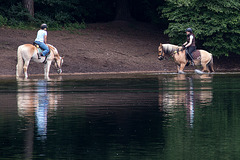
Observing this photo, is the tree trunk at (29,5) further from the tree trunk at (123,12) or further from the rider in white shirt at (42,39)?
the rider in white shirt at (42,39)

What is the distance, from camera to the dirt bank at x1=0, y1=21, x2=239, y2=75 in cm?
3564

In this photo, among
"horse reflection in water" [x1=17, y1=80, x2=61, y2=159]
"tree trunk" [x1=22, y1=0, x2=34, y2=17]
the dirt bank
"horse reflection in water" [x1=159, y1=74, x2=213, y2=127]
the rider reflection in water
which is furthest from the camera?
"tree trunk" [x1=22, y1=0, x2=34, y2=17]

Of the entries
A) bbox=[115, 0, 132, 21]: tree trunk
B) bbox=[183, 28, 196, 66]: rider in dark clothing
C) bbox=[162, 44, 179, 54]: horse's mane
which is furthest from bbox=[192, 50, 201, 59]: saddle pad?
bbox=[115, 0, 132, 21]: tree trunk

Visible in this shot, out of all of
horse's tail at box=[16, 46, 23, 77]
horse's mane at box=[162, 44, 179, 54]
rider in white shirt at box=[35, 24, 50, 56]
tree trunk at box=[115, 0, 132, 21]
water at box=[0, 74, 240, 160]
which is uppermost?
tree trunk at box=[115, 0, 132, 21]

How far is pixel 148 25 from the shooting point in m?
49.7

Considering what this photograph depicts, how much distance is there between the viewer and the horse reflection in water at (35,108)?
10669mm

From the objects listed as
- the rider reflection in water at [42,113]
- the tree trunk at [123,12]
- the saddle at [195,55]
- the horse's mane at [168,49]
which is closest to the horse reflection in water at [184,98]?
the rider reflection in water at [42,113]

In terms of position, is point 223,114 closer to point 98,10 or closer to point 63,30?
point 63,30

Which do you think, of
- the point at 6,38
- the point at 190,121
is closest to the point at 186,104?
the point at 190,121

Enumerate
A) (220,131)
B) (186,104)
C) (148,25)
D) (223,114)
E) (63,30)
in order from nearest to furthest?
1. (220,131)
2. (223,114)
3. (186,104)
4. (63,30)
5. (148,25)

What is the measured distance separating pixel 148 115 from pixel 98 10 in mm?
38099

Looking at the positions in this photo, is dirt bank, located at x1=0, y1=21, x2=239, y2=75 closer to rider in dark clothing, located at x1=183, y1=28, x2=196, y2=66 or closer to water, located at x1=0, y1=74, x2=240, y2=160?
rider in dark clothing, located at x1=183, y1=28, x2=196, y2=66

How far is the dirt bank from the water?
16.0 meters

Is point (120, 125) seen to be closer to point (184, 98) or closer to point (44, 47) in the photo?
point (184, 98)
